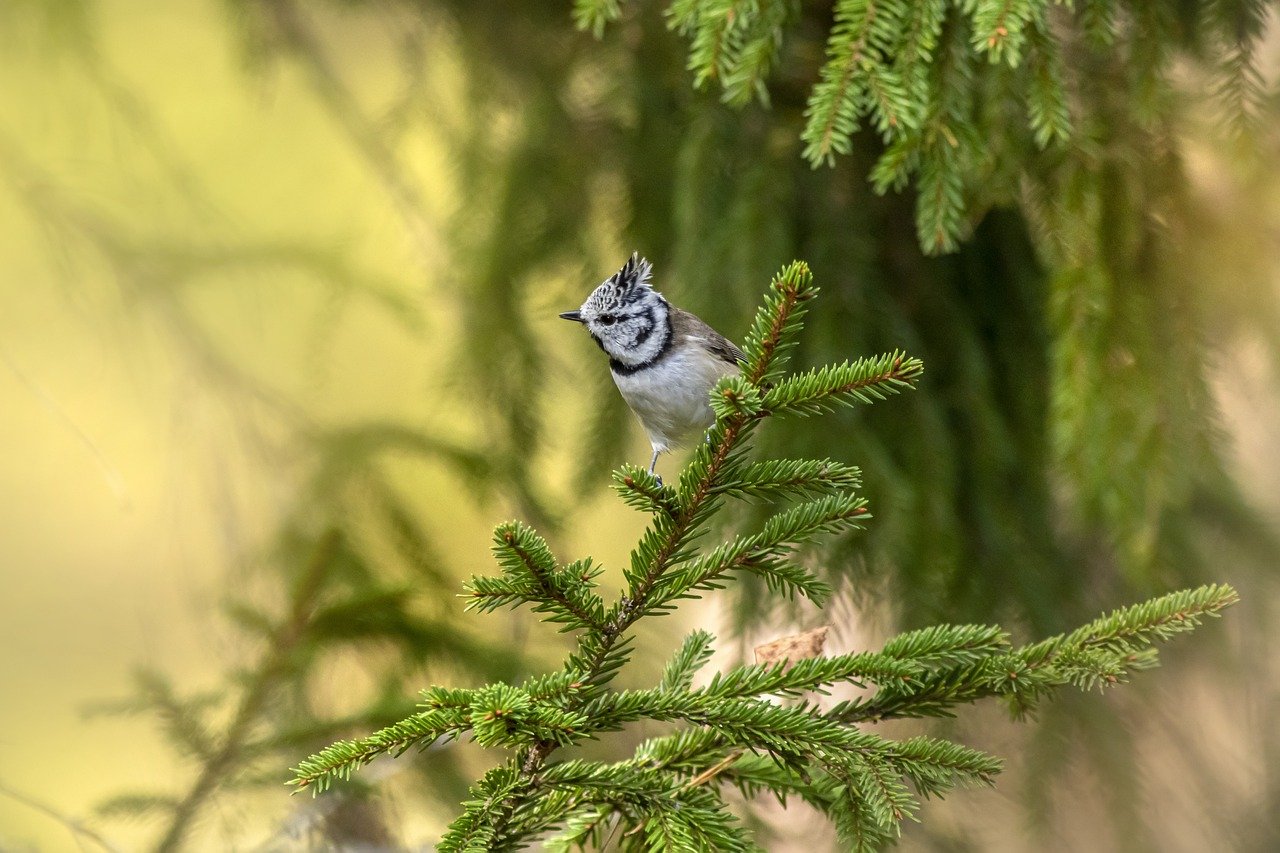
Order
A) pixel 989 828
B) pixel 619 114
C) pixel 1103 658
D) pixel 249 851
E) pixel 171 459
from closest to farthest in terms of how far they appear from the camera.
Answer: pixel 1103 658
pixel 249 851
pixel 619 114
pixel 171 459
pixel 989 828

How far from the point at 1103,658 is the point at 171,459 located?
2.17 metres

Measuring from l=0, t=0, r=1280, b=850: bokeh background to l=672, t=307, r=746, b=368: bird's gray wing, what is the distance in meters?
0.05

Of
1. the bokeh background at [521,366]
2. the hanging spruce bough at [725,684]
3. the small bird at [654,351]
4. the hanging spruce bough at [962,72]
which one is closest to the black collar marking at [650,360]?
the small bird at [654,351]

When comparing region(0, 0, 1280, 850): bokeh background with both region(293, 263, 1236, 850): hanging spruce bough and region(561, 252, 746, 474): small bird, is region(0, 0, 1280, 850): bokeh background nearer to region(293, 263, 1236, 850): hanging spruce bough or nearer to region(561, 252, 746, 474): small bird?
region(561, 252, 746, 474): small bird

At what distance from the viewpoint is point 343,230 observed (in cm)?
331

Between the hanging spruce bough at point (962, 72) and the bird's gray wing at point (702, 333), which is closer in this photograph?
the hanging spruce bough at point (962, 72)

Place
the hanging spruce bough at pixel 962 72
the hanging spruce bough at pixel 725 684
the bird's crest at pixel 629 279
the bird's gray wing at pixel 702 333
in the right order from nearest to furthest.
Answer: the hanging spruce bough at pixel 725 684 < the hanging spruce bough at pixel 962 72 < the bird's crest at pixel 629 279 < the bird's gray wing at pixel 702 333

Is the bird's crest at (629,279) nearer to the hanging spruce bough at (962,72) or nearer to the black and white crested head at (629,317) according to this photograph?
the black and white crested head at (629,317)

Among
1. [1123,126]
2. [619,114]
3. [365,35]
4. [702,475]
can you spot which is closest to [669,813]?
[702,475]

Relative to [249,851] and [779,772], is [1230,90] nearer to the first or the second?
[779,772]

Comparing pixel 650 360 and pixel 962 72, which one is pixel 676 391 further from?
pixel 962 72

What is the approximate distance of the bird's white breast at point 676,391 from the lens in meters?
1.85

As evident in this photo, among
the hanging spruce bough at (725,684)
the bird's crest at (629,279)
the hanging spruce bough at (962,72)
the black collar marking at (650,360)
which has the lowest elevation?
the hanging spruce bough at (725,684)

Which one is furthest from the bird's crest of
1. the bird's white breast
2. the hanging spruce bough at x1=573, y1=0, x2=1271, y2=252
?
the hanging spruce bough at x1=573, y1=0, x2=1271, y2=252
